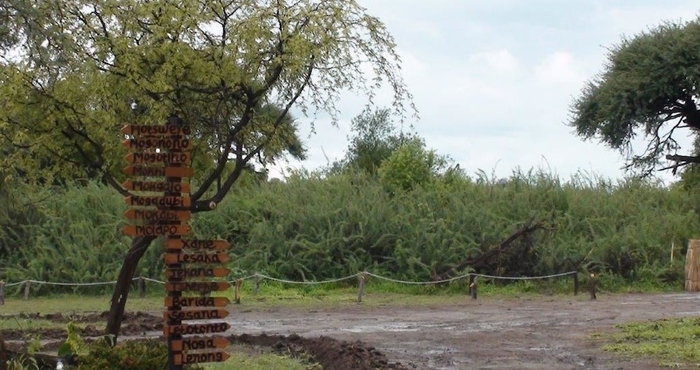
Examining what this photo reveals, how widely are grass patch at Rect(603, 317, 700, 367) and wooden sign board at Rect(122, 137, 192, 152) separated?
6.48 metres

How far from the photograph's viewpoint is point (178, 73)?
13477 mm

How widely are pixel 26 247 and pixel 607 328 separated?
17943mm

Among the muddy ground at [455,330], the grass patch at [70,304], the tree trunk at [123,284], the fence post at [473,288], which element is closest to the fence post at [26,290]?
the grass patch at [70,304]

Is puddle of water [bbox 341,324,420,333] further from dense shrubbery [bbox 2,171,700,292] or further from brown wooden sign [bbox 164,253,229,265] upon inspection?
dense shrubbery [bbox 2,171,700,292]

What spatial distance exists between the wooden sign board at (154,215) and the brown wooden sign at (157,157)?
1.50ft

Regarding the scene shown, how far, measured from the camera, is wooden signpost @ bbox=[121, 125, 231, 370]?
10039 mm

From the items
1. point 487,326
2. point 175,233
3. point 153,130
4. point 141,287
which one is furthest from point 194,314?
point 141,287

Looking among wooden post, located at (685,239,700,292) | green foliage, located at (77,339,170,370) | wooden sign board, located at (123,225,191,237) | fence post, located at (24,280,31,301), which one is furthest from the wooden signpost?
wooden post, located at (685,239,700,292)

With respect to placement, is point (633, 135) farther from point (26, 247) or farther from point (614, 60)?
point (26, 247)

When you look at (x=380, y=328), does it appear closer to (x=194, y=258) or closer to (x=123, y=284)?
(x=123, y=284)

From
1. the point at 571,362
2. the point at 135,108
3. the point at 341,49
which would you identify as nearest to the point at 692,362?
the point at 571,362

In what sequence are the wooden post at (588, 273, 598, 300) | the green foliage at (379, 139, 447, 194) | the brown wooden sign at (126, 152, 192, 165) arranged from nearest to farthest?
the brown wooden sign at (126, 152, 192, 165), the wooden post at (588, 273, 598, 300), the green foliage at (379, 139, 447, 194)

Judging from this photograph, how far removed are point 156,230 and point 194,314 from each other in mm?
849

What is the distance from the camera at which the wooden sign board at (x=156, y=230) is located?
32.8 feet
